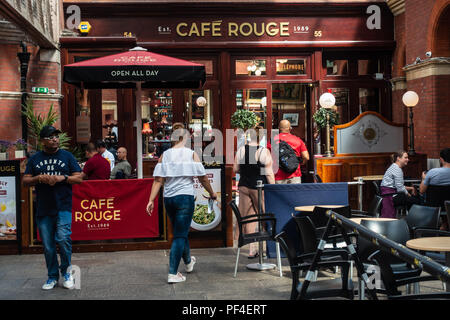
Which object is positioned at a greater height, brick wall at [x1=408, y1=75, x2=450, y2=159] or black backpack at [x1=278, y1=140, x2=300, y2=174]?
brick wall at [x1=408, y1=75, x2=450, y2=159]

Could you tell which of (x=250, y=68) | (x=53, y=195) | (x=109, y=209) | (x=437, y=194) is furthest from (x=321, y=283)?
(x=250, y=68)

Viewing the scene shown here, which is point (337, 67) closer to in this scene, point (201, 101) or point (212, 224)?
point (201, 101)

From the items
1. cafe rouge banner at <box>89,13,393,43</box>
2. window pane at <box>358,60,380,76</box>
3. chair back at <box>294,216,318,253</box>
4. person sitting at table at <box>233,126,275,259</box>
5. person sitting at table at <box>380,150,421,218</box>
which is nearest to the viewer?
chair back at <box>294,216,318,253</box>

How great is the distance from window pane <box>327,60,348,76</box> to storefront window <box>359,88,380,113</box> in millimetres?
686

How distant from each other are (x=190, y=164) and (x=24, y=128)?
7.04 m

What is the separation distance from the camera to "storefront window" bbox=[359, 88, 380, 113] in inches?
627

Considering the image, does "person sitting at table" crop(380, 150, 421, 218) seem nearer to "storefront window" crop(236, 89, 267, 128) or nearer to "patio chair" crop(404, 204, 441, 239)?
"patio chair" crop(404, 204, 441, 239)

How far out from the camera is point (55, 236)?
23.1 feet

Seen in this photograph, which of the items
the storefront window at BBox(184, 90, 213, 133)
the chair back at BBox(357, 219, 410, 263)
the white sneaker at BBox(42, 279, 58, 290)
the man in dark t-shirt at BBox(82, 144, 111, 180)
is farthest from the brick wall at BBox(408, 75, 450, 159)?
the white sneaker at BBox(42, 279, 58, 290)

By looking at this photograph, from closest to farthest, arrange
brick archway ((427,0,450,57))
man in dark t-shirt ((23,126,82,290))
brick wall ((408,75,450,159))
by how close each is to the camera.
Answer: man in dark t-shirt ((23,126,82,290)) → brick archway ((427,0,450,57)) → brick wall ((408,75,450,159))

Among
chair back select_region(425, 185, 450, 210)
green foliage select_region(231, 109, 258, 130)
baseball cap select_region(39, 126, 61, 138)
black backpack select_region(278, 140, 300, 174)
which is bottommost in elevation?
chair back select_region(425, 185, 450, 210)

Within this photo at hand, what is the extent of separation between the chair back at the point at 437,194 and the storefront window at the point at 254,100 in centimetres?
704

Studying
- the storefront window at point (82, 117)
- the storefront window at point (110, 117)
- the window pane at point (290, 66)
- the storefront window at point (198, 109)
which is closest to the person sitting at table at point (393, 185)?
the window pane at point (290, 66)

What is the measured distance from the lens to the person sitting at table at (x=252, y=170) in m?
8.71
